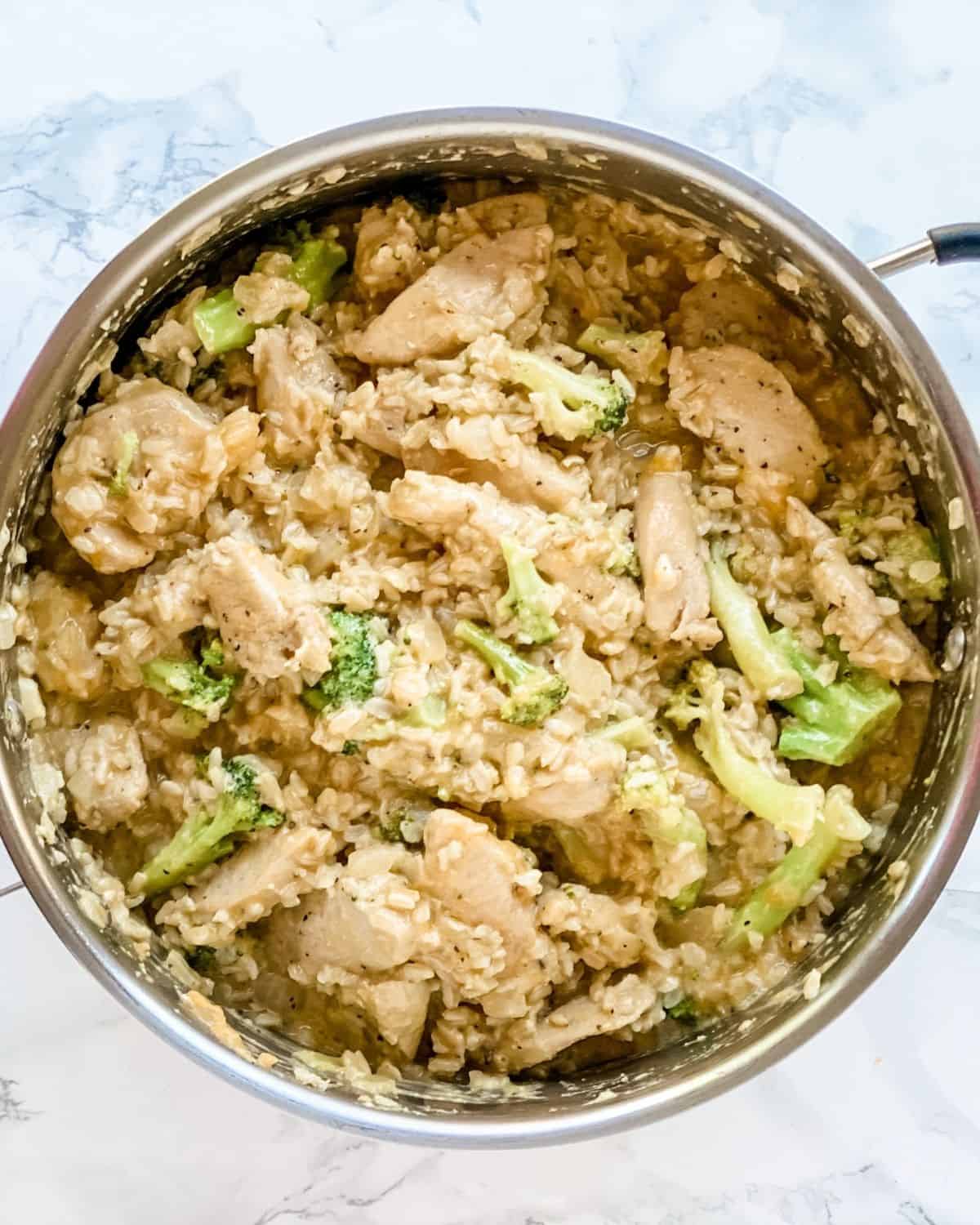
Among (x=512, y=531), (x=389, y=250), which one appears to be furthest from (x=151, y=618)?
(x=389, y=250)

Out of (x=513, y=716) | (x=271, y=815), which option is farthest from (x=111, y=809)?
(x=513, y=716)

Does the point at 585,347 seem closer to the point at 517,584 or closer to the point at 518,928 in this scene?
the point at 517,584

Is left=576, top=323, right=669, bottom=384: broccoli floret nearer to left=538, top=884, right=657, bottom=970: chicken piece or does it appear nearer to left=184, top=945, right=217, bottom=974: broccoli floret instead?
left=538, top=884, right=657, bottom=970: chicken piece

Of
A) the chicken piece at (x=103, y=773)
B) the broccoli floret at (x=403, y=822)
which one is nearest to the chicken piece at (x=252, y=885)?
the broccoli floret at (x=403, y=822)

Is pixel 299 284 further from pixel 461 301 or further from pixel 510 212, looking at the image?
pixel 510 212

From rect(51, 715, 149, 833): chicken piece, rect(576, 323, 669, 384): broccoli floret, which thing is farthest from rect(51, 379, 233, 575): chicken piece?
rect(576, 323, 669, 384): broccoli floret
